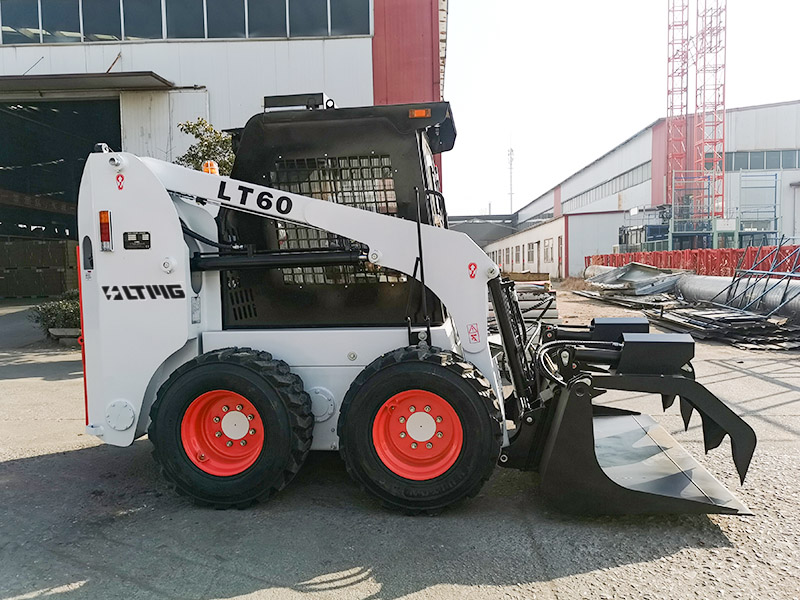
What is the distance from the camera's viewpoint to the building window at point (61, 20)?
13.8 m

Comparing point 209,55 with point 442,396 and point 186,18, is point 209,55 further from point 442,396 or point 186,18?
point 442,396

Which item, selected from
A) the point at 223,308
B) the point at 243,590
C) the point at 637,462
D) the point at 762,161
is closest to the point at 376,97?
the point at 223,308

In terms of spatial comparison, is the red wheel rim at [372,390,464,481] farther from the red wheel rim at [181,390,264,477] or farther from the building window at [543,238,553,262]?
the building window at [543,238,553,262]

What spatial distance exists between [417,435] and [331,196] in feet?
5.63

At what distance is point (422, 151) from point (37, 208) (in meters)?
27.9

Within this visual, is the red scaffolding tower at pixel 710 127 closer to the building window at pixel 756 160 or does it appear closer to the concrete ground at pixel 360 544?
the building window at pixel 756 160

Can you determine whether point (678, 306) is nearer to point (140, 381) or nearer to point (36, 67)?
point (140, 381)

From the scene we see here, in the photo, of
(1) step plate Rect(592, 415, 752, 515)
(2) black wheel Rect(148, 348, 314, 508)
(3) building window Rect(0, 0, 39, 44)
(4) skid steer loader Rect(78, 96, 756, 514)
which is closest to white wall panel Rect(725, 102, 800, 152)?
(3) building window Rect(0, 0, 39, 44)

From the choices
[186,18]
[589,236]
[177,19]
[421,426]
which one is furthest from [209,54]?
[589,236]

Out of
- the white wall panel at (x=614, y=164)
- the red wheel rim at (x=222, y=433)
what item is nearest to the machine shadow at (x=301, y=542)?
the red wheel rim at (x=222, y=433)

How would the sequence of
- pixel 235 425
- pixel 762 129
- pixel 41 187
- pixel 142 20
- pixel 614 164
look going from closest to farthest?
pixel 235 425
pixel 142 20
pixel 41 187
pixel 762 129
pixel 614 164

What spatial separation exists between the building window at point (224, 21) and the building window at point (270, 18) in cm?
29

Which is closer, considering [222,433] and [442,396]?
[442,396]

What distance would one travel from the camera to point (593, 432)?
365 centimetres
